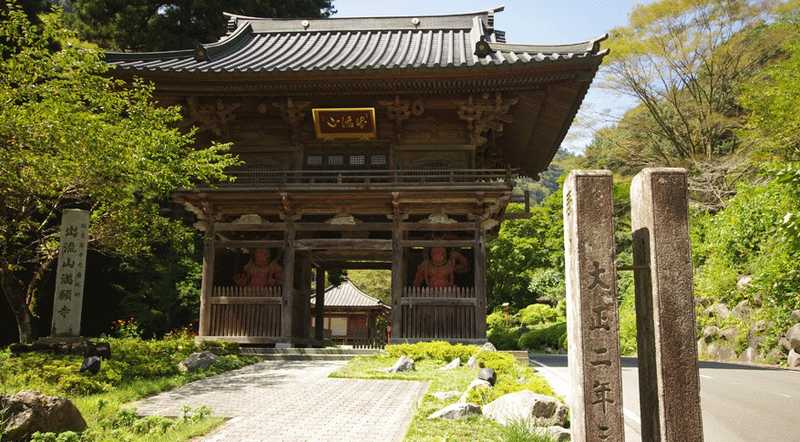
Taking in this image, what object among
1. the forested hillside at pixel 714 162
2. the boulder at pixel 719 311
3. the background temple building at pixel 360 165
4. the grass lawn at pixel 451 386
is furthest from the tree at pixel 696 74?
the grass lawn at pixel 451 386

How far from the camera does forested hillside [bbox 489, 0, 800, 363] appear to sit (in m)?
16.0

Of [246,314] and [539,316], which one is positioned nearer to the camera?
[246,314]

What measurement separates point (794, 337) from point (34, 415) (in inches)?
619

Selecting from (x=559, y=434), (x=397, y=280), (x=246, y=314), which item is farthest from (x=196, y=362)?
(x=559, y=434)

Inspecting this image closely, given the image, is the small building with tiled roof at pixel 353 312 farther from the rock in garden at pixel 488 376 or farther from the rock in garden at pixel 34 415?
the rock in garden at pixel 34 415

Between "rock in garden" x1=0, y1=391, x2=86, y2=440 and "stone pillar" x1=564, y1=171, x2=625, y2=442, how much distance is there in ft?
16.0

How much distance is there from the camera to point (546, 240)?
34688 mm

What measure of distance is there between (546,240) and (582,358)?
3141cm

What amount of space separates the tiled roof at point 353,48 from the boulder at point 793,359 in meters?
8.71

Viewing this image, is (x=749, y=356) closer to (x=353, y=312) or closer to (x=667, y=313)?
(x=667, y=313)

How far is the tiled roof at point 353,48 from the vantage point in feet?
48.4

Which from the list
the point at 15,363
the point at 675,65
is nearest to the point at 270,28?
the point at 15,363

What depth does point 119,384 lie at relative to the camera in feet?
28.5

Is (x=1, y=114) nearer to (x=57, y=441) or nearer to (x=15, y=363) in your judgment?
(x=15, y=363)
